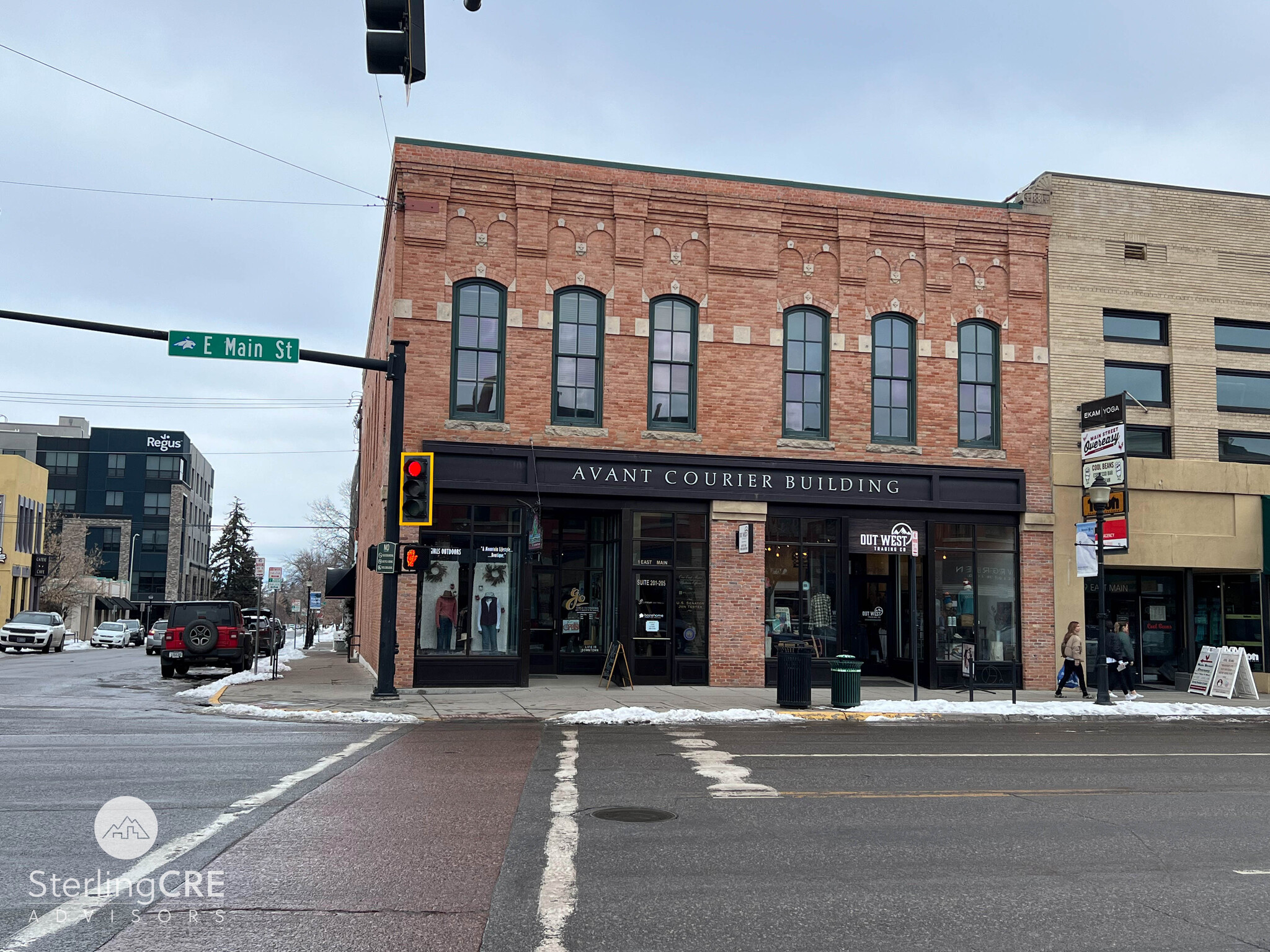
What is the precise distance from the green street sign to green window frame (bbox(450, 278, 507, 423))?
156 inches

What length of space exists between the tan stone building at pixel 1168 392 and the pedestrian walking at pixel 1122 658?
118cm

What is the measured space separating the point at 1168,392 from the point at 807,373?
27.5ft

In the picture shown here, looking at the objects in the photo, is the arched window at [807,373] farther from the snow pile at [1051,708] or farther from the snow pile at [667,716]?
the snow pile at [667,716]

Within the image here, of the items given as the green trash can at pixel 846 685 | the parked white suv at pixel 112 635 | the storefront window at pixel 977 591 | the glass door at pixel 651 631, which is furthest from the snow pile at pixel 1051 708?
the parked white suv at pixel 112 635

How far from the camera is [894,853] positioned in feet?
25.0

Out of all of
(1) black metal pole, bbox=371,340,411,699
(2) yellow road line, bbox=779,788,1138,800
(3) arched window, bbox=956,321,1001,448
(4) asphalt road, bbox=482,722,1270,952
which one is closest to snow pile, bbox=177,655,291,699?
(1) black metal pole, bbox=371,340,411,699

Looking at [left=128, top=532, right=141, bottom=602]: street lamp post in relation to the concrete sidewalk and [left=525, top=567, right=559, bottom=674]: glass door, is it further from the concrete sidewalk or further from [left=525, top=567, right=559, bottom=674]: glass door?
[left=525, top=567, right=559, bottom=674]: glass door

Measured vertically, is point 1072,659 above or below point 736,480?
below

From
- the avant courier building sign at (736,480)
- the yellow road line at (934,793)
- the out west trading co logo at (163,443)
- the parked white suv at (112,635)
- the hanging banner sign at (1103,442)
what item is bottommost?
the parked white suv at (112,635)

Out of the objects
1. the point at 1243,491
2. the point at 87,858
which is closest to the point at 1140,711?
the point at 1243,491

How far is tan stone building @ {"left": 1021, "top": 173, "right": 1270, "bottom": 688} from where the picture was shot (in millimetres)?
23531

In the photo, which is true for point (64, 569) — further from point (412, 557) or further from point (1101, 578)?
point (1101, 578)

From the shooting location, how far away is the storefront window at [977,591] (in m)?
23.1

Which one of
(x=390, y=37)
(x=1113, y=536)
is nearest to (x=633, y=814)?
(x=390, y=37)
